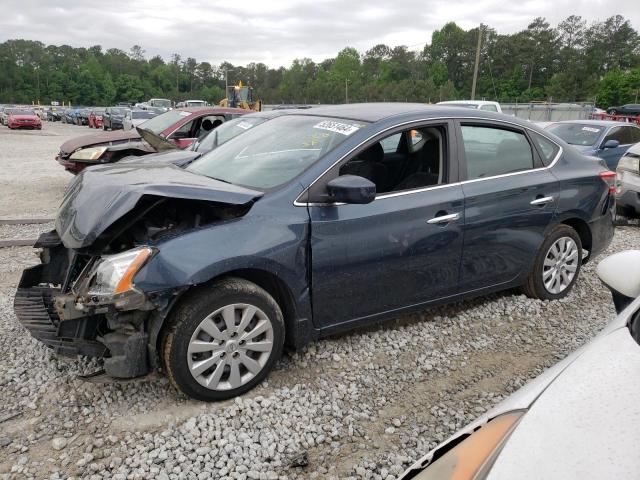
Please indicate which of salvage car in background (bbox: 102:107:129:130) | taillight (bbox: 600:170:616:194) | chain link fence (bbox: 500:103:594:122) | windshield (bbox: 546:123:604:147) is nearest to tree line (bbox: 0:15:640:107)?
chain link fence (bbox: 500:103:594:122)

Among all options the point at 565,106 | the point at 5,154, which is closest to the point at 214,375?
the point at 5,154

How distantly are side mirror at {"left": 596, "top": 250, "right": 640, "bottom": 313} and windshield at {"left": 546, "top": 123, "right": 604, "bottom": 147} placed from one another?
8947 mm

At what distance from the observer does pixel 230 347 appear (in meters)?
2.93

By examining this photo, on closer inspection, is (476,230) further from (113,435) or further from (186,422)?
(113,435)

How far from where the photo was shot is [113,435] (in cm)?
271

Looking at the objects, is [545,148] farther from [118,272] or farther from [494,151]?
[118,272]

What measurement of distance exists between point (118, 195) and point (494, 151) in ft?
9.07

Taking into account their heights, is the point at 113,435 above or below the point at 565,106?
below

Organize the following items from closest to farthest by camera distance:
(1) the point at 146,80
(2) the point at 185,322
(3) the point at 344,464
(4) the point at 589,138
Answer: (3) the point at 344,464 < (2) the point at 185,322 < (4) the point at 589,138 < (1) the point at 146,80

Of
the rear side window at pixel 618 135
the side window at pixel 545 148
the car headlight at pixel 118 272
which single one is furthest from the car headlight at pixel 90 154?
the rear side window at pixel 618 135

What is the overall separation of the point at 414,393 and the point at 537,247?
182cm

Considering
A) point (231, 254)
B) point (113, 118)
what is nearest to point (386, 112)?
point (231, 254)

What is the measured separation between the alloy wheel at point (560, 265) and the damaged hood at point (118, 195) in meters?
2.67

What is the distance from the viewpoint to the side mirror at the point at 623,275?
8.19 feet
